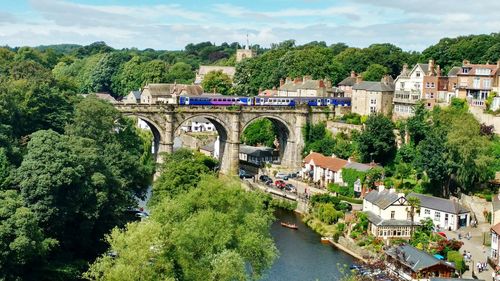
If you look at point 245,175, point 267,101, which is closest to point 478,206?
point 245,175

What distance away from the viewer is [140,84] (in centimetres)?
12331

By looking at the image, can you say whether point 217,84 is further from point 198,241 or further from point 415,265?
point 198,241

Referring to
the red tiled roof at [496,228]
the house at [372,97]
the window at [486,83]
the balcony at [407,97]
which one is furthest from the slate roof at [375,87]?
the red tiled roof at [496,228]

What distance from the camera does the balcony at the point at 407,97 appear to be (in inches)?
2645

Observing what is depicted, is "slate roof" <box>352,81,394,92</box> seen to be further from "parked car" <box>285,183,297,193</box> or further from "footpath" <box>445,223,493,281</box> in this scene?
"footpath" <box>445,223,493,281</box>

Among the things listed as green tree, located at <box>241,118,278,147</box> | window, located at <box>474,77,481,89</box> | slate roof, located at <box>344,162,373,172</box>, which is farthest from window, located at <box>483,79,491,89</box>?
green tree, located at <box>241,118,278,147</box>

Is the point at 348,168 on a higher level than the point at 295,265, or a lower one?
higher

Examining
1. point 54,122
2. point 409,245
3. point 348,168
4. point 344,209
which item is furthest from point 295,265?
point 54,122

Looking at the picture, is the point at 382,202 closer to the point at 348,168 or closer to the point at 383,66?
the point at 348,168

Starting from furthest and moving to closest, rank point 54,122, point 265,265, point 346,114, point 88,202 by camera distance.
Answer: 1. point 346,114
2. point 54,122
3. point 88,202
4. point 265,265

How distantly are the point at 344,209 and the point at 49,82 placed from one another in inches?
1198

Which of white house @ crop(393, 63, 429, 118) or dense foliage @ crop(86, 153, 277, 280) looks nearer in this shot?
dense foliage @ crop(86, 153, 277, 280)

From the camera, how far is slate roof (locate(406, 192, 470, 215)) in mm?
47281

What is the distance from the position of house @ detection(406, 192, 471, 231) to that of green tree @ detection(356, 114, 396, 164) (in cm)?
1267
